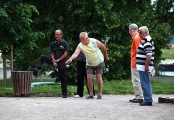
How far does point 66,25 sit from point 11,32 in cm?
1063

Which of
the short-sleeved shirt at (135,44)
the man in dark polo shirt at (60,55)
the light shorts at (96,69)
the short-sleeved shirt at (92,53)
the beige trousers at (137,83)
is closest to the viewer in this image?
the short-sleeved shirt at (135,44)

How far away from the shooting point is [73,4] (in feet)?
100

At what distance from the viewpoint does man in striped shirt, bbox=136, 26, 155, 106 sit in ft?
34.2

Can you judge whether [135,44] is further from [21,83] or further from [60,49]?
[21,83]

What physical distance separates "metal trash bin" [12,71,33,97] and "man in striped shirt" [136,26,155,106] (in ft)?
14.2

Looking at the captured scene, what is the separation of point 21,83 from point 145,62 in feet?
15.1

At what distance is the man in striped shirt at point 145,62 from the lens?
10.4 metres

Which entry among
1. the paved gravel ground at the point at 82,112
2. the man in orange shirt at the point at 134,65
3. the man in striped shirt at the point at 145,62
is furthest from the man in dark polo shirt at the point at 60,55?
the man in striped shirt at the point at 145,62

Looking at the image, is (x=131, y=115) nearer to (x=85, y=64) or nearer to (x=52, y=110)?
(x=52, y=110)

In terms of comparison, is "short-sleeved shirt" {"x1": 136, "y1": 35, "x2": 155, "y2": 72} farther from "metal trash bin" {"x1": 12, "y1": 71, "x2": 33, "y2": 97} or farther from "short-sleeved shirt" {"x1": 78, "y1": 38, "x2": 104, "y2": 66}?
"metal trash bin" {"x1": 12, "y1": 71, "x2": 33, "y2": 97}

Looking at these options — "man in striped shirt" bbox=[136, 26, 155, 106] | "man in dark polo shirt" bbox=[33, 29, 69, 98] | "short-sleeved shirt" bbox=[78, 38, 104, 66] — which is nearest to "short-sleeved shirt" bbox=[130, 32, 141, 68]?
"man in striped shirt" bbox=[136, 26, 155, 106]

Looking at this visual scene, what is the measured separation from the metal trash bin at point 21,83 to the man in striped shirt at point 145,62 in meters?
4.34

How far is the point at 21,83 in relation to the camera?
14.0 m

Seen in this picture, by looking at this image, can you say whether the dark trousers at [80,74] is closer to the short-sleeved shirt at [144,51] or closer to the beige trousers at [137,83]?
the beige trousers at [137,83]
